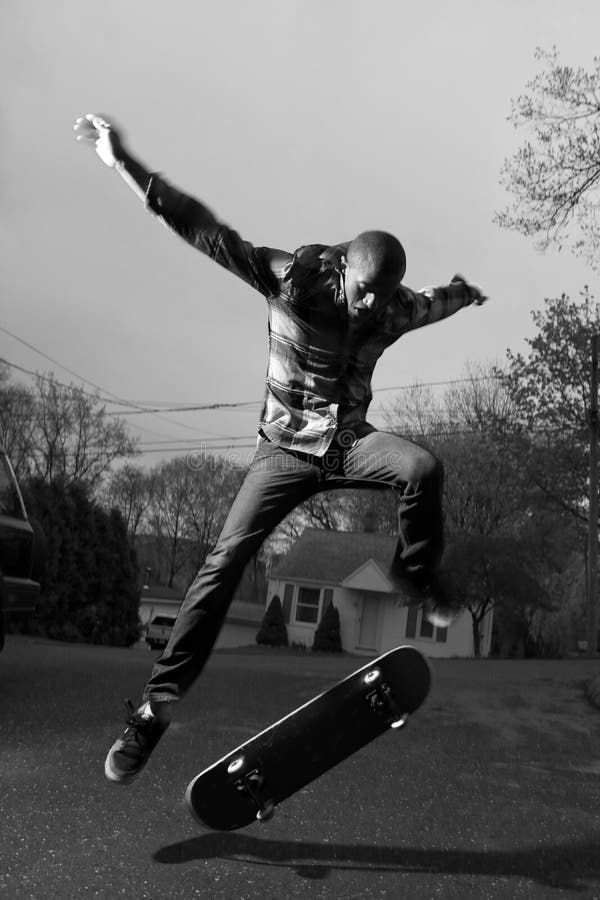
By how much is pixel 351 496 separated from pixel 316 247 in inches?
1556

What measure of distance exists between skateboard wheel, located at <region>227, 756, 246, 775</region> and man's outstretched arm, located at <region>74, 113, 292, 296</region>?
2086 mm

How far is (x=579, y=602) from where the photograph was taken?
162 ft

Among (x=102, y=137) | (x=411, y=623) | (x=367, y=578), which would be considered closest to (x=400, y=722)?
(x=102, y=137)

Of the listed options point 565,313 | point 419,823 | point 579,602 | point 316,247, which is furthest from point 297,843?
point 579,602

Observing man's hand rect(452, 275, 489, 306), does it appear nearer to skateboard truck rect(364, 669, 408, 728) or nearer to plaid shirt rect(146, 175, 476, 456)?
plaid shirt rect(146, 175, 476, 456)

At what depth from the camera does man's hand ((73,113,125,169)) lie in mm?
3070

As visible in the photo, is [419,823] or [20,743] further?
[20,743]

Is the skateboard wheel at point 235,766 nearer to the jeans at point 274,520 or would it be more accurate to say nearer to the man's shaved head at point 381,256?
the jeans at point 274,520

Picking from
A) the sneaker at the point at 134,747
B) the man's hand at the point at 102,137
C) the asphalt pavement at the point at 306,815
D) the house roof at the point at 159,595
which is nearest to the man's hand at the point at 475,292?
the man's hand at the point at 102,137

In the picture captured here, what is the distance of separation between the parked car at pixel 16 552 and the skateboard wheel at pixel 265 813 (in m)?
3.21

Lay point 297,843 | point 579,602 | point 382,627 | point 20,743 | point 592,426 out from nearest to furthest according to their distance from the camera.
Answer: point 297,843 < point 20,743 < point 592,426 < point 382,627 < point 579,602

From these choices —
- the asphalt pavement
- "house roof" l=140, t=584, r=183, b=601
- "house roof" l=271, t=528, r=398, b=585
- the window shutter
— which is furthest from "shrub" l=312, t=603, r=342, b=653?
the asphalt pavement

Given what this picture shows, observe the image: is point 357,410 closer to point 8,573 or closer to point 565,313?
point 8,573

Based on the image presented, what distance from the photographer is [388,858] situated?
5.17 metres
